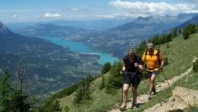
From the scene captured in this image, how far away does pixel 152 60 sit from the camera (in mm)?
21812

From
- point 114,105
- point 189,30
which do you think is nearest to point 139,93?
point 114,105

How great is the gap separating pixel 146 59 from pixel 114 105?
19.4ft

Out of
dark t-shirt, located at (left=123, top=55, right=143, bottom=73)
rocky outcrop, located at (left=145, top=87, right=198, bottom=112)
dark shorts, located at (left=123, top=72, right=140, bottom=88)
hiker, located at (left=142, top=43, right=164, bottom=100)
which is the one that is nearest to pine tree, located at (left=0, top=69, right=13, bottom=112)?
hiker, located at (left=142, top=43, right=164, bottom=100)

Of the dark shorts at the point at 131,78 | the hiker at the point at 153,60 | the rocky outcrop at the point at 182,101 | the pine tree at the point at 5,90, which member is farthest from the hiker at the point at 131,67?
the pine tree at the point at 5,90

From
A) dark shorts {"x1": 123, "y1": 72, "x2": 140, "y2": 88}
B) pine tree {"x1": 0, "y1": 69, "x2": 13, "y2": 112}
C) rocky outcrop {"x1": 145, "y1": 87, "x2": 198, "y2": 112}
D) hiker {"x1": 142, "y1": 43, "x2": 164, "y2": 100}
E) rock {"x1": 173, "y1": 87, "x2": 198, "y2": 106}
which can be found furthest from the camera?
pine tree {"x1": 0, "y1": 69, "x2": 13, "y2": 112}

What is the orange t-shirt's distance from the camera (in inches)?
856

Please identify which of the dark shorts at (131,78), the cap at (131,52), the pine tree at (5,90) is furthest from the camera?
the pine tree at (5,90)

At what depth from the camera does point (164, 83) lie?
32906 millimetres

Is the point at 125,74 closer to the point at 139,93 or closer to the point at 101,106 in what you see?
the point at 101,106

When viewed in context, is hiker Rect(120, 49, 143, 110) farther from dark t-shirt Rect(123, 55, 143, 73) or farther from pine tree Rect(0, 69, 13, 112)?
pine tree Rect(0, 69, 13, 112)

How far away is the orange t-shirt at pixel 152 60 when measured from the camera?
2175cm

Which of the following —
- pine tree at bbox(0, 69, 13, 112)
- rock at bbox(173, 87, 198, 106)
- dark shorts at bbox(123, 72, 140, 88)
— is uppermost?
rock at bbox(173, 87, 198, 106)

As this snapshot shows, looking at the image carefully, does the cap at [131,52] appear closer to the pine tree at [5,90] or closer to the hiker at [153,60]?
the hiker at [153,60]

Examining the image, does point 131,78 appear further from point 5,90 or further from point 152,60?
point 5,90
